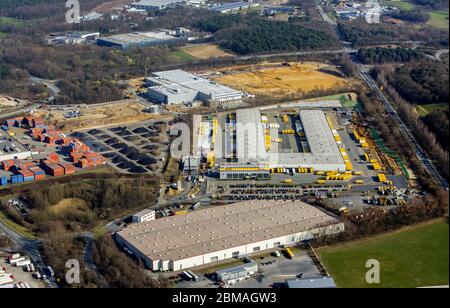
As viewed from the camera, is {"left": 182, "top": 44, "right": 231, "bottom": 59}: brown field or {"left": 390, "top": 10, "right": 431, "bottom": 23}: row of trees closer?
{"left": 182, "top": 44, "right": 231, "bottom": 59}: brown field

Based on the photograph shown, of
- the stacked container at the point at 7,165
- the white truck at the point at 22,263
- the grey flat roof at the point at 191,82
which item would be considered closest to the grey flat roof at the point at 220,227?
the white truck at the point at 22,263

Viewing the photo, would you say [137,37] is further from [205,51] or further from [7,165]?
[7,165]

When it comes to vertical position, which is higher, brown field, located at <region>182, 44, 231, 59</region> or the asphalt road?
brown field, located at <region>182, 44, 231, 59</region>

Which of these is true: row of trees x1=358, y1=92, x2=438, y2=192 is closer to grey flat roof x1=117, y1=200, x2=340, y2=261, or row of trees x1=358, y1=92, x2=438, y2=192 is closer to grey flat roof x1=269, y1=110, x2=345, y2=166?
grey flat roof x1=269, y1=110, x2=345, y2=166

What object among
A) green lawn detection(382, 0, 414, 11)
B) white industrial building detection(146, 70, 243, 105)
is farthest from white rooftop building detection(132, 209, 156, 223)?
green lawn detection(382, 0, 414, 11)

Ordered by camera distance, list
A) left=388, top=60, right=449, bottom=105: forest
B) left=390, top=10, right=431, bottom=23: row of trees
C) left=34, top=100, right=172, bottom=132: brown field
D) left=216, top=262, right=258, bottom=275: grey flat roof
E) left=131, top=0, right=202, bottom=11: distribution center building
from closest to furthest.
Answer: left=216, top=262, right=258, bottom=275: grey flat roof
left=388, top=60, right=449, bottom=105: forest
left=34, top=100, right=172, bottom=132: brown field
left=390, top=10, right=431, bottom=23: row of trees
left=131, top=0, right=202, bottom=11: distribution center building

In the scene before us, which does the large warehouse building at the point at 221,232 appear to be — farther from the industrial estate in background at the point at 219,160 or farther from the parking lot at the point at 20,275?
the parking lot at the point at 20,275
